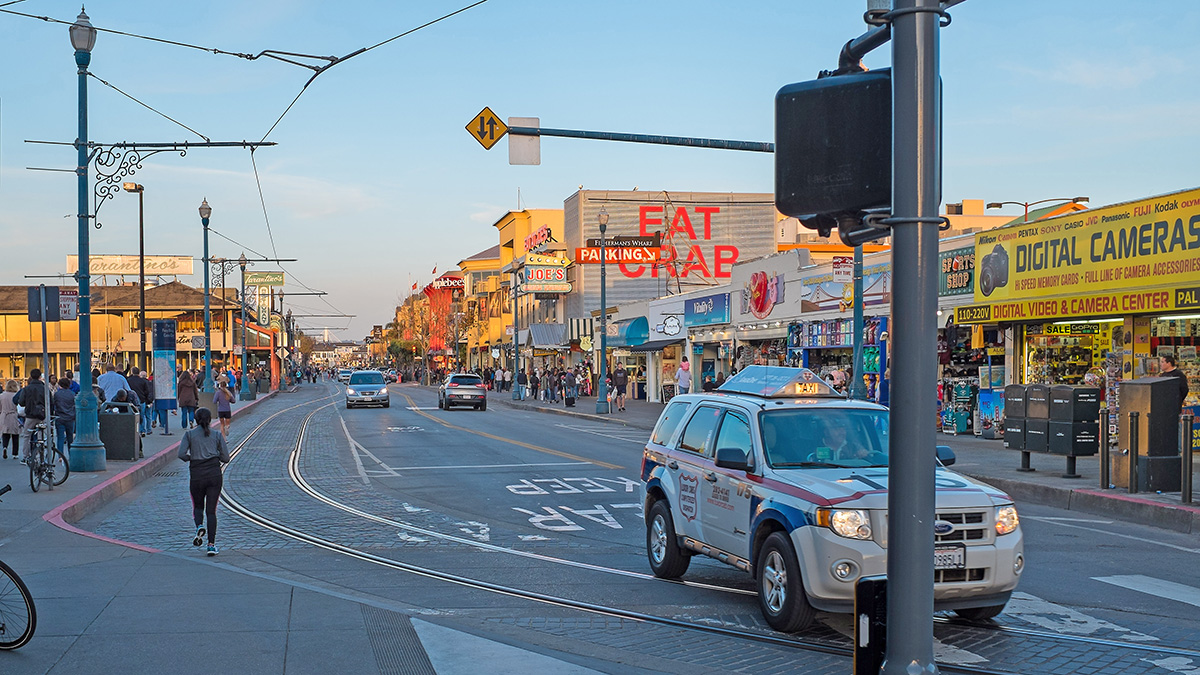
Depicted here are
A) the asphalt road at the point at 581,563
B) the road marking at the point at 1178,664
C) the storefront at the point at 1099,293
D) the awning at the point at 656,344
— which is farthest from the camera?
the awning at the point at 656,344

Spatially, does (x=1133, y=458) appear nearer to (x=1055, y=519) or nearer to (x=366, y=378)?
(x=1055, y=519)

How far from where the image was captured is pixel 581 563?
1127 centimetres

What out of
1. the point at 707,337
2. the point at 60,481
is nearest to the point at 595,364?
the point at 707,337

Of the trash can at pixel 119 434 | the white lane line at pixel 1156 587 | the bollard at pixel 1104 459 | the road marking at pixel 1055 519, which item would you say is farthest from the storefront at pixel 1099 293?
the trash can at pixel 119 434

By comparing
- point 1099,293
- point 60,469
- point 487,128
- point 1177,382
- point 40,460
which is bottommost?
point 60,469

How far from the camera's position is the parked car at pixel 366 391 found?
48.6 metres

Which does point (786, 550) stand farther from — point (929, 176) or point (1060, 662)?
point (929, 176)

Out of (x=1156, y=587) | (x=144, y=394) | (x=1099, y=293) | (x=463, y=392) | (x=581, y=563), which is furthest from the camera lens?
(x=463, y=392)

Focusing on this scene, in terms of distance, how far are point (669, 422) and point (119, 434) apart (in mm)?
14610

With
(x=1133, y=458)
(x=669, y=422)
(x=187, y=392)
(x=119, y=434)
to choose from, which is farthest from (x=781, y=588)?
(x=187, y=392)

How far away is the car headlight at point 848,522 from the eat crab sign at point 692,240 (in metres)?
57.8

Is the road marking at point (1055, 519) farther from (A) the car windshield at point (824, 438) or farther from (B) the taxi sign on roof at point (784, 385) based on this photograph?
(A) the car windshield at point (824, 438)

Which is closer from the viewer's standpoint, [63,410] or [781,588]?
[781,588]

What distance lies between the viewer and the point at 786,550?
795 centimetres
